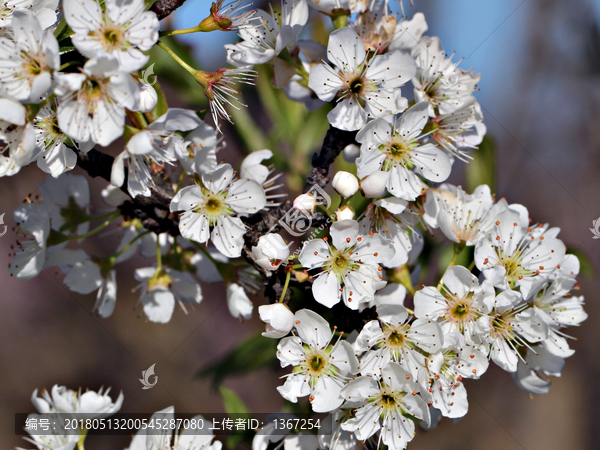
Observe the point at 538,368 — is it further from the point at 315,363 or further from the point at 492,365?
the point at 492,365

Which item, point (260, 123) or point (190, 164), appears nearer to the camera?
point (190, 164)

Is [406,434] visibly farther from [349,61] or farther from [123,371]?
[123,371]

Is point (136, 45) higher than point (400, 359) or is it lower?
higher

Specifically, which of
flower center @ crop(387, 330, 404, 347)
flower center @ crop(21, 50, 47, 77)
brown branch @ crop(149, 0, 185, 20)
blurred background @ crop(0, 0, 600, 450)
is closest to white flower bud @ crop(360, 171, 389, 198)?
flower center @ crop(387, 330, 404, 347)

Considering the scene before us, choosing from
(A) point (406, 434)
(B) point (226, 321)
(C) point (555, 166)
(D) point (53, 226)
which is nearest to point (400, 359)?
(A) point (406, 434)

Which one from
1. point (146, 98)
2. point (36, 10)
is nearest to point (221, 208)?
point (146, 98)

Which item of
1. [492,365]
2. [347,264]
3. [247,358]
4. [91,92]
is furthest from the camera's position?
[492,365]
